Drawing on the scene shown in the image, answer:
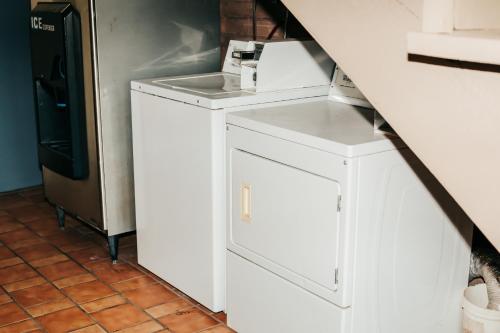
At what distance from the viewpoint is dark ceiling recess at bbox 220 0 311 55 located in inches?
129

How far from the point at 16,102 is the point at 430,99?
330cm

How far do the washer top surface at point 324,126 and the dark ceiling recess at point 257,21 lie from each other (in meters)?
0.62

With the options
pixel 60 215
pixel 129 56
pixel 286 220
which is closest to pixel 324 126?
pixel 286 220

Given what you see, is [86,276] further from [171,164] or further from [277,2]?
[277,2]

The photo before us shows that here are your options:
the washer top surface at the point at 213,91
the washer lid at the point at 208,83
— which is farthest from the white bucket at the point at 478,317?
the washer lid at the point at 208,83

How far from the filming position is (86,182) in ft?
10.8

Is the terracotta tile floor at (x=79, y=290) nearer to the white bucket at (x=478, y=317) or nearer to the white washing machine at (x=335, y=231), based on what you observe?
the white washing machine at (x=335, y=231)

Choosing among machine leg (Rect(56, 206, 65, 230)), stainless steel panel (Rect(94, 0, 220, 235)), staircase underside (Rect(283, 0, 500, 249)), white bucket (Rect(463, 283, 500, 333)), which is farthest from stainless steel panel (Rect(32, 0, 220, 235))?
white bucket (Rect(463, 283, 500, 333))

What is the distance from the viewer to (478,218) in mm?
1561

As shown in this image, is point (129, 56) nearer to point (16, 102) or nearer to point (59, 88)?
point (59, 88)

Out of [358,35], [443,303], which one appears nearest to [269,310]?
[443,303]

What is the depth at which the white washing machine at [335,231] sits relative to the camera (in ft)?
7.04

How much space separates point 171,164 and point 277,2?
3.29ft

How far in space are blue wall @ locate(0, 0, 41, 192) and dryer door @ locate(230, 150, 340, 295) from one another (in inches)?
88.7
